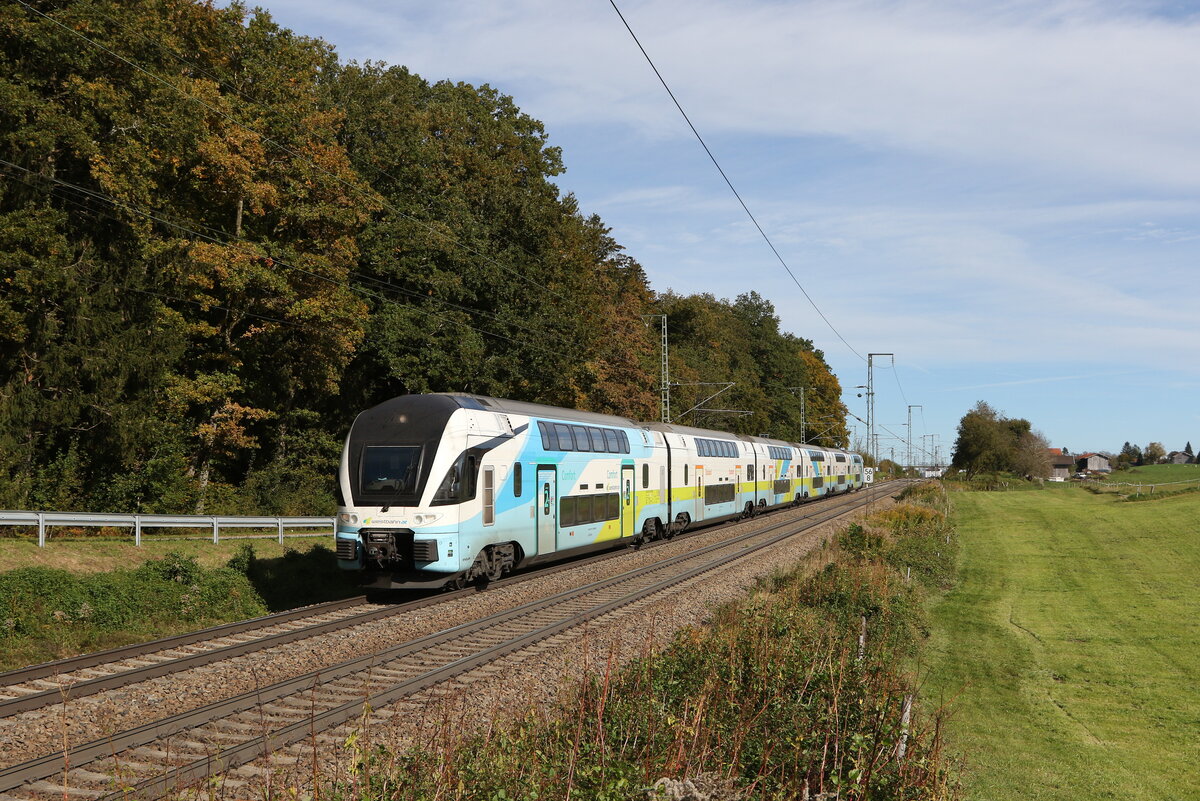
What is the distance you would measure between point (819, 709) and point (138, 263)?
22.5m

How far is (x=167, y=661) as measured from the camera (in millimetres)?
12109

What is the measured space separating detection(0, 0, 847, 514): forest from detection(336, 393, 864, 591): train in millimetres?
8958

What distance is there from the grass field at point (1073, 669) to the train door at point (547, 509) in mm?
8703

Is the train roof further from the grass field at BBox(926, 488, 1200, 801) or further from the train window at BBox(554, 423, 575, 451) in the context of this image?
the grass field at BBox(926, 488, 1200, 801)

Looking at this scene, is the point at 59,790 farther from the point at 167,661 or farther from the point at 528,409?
the point at 528,409

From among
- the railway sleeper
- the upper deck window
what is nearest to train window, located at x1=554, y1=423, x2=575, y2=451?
the upper deck window

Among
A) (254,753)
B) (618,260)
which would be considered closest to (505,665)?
(254,753)

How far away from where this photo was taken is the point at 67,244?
21922mm

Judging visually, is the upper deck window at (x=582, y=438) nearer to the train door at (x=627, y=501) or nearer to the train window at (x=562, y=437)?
the train window at (x=562, y=437)

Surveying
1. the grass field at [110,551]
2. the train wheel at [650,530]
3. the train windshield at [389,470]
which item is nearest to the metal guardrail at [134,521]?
the grass field at [110,551]

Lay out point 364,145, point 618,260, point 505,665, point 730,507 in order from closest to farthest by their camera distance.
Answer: point 505,665, point 730,507, point 364,145, point 618,260

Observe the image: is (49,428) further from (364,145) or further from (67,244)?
(364,145)

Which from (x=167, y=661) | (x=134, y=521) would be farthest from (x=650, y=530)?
(x=167, y=661)

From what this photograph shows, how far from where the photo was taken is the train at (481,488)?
16.8 meters
